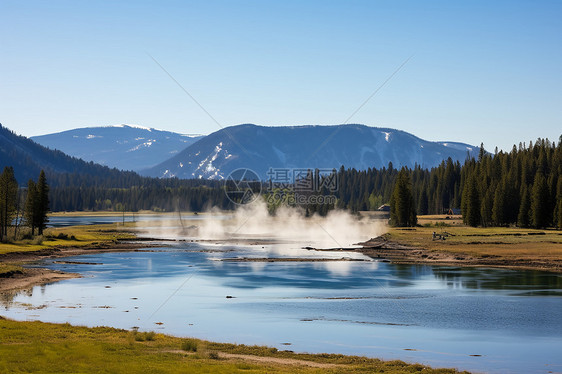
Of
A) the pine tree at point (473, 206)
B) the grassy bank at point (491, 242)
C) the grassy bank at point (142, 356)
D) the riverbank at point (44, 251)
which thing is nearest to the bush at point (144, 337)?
the grassy bank at point (142, 356)

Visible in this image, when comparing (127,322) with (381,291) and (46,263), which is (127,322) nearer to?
(381,291)

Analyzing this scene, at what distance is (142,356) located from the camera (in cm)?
2864

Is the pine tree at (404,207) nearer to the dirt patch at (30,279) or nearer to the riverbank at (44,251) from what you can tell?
the riverbank at (44,251)

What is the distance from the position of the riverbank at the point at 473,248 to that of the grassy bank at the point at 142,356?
55518 millimetres

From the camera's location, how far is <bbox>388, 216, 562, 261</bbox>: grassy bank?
87200 millimetres

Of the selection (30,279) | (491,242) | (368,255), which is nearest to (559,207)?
(491,242)

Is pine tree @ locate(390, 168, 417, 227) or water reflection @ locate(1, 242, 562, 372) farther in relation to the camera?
pine tree @ locate(390, 168, 417, 227)

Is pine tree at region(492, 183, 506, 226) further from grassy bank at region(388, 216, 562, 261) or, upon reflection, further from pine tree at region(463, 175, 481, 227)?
grassy bank at region(388, 216, 562, 261)

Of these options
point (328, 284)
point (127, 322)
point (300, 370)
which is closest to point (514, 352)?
point (300, 370)

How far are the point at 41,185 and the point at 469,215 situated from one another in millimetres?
91586

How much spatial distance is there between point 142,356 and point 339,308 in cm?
2341

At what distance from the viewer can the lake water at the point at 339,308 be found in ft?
116

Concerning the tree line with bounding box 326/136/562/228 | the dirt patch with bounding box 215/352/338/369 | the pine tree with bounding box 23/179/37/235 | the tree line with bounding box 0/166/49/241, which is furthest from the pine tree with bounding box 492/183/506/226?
the dirt patch with bounding box 215/352/338/369

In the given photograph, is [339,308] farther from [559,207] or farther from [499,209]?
[499,209]
